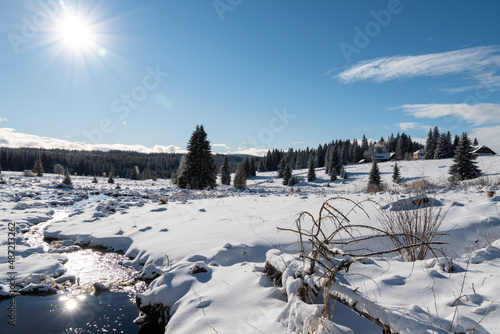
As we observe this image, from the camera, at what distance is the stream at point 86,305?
300 centimetres

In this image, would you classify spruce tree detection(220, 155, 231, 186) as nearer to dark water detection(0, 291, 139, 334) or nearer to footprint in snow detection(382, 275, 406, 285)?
dark water detection(0, 291, 139, 334)

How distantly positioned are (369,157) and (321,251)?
8342 centimetres

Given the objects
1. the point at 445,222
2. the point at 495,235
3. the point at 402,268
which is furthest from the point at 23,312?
the point at 495,235

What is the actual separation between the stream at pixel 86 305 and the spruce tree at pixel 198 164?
19.1 meters

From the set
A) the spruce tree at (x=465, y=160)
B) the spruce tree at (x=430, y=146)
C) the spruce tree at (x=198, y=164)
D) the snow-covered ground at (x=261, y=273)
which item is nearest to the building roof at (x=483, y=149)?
the spruce tree at (x=430, y=146)

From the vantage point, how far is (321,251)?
6.90 ft

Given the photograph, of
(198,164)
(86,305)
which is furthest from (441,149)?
(86,305)

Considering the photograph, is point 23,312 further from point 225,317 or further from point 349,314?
point 349,314

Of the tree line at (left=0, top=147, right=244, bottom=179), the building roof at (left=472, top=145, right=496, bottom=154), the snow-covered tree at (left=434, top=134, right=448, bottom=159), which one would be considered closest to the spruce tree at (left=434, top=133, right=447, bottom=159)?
the snow-covered tree at (left=434, top=134, right=448, bottom=159)

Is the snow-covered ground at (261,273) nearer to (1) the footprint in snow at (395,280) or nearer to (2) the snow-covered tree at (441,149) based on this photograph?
(1) the footprint in snow at (395,280)

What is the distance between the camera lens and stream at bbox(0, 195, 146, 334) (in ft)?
9.83

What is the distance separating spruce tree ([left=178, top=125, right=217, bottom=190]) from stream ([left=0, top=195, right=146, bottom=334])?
1908 centimetres

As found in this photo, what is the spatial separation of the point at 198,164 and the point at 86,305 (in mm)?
21211

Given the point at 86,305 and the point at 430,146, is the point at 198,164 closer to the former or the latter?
the point at 86,305
